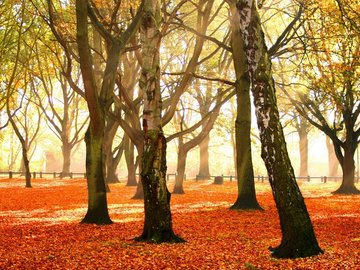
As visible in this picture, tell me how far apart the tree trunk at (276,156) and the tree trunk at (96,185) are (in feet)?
23.2

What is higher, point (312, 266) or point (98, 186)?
point (98, 186)

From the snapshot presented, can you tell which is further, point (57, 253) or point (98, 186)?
point (98, 186)

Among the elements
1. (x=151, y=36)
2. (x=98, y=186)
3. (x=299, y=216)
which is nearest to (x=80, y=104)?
(x=98, y=186)

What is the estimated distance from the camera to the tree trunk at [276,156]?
27.2 ft

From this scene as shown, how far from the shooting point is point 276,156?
27.4ft

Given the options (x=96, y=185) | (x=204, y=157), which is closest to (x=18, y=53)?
(x=96, y=185)

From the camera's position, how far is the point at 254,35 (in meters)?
8.52

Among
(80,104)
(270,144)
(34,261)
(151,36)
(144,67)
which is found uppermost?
(80,104)

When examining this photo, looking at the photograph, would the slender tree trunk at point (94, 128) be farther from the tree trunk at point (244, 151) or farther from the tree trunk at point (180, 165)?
the tree trunk at point (180, 165)

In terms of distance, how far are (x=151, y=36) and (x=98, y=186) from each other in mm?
5730

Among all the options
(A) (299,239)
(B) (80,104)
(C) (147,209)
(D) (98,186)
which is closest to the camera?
(A) (299,239)

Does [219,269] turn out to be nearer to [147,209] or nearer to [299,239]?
[299,239]

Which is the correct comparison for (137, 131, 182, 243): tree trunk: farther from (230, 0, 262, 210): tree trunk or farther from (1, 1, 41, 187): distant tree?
→ (1, 1, 41, 187): distant tree

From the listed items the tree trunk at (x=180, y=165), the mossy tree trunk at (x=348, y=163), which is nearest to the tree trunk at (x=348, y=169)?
the mossy tree trunk at (x=348, y=163)
